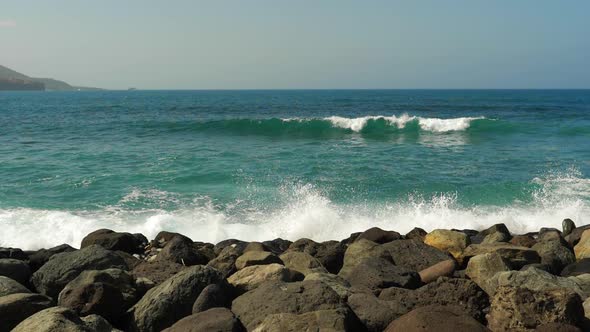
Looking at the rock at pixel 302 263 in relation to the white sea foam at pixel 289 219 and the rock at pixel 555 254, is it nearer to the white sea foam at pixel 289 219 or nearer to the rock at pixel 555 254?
the rock at pixel 555 254

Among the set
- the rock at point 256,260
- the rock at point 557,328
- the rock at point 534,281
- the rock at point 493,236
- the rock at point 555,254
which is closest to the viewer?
the rock at point 557,328

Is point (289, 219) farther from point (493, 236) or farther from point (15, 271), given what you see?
point (15, 271)

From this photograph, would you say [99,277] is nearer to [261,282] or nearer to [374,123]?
[261,282]

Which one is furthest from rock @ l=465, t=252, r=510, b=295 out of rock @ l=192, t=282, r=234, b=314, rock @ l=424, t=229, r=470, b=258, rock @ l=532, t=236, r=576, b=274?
rock @ l=192, t=282, r=234, b=314

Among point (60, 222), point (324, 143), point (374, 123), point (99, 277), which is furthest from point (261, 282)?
point (374, 123)

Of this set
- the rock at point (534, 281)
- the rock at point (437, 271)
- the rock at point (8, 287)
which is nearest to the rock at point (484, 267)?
the rock at point (437, 271)

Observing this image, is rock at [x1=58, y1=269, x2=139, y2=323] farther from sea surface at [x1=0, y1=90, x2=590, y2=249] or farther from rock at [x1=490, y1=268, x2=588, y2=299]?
sea surface at [x1=0, y1=90, x2=590, y2=249]

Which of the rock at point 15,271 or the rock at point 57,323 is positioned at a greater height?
the rock at point 57,323

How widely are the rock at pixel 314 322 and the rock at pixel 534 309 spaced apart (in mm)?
1238

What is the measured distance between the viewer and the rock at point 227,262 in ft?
21.2

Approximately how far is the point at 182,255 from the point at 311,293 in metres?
2.97

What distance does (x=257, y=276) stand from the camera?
5.72 metres

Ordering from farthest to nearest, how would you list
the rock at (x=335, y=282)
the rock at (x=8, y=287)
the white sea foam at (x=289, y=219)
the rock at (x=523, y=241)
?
the white sea foam at (x=289, y=219) < the rock at (x=523, y=241) < the rock at (x=8, y=287) < the rock at (x=335, y=282)

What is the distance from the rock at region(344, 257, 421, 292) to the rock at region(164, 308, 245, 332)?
5.13ft
